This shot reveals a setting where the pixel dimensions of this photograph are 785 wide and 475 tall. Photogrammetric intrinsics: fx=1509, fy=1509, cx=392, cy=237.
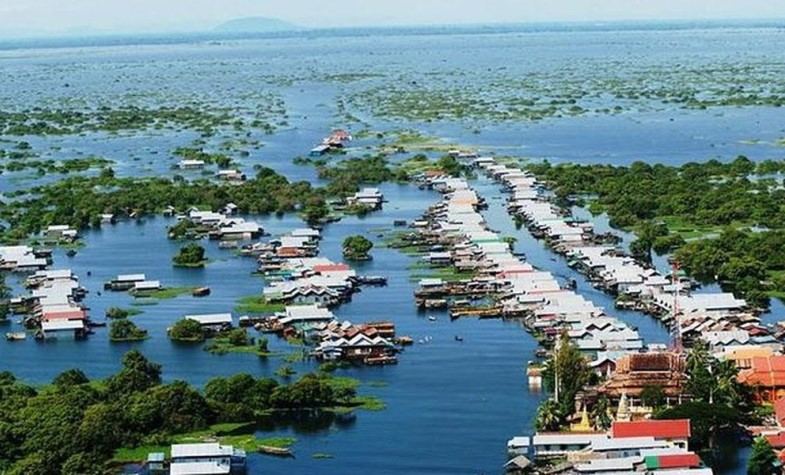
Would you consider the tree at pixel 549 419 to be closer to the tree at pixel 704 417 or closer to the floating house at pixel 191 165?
the tree at pixel 704 417

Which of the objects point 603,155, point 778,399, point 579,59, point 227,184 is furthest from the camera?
point 579,59

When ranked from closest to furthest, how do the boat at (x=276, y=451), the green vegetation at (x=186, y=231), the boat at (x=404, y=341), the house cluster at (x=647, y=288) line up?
the boat at (x=276, y=451) < the house cluster at (x=647, y=288) < the boat at (x=404, y=341) < the green vegetation at (x=186, y=231)

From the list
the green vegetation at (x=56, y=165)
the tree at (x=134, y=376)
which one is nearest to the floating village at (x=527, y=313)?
the tree at (x=134, y=376)

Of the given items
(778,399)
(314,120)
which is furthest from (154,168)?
(778,399)

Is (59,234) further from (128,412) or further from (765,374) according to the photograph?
(765,374)

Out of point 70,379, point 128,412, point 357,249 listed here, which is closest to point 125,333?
point 70,379

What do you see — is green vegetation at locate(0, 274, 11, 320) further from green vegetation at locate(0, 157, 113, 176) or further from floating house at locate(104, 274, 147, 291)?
green vegetation at locate(0, 157, 113, 176)

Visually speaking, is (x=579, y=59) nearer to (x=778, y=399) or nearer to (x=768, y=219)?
(x=768, y=219)
